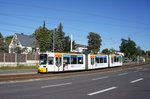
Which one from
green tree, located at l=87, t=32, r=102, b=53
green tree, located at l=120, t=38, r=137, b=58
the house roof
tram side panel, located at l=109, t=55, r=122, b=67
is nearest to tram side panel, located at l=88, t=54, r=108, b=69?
tram side panel, located at l=109, t=55, r=122, b=67

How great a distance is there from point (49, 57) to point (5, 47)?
38.2 meters

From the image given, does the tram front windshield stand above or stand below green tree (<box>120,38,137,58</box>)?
below

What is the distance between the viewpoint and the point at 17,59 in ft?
168

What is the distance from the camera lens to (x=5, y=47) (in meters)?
68.2

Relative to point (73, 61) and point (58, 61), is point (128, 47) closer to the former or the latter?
point (73, 61)

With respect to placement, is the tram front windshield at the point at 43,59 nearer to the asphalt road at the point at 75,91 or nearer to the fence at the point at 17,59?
the asphalt road at the point at 75,91

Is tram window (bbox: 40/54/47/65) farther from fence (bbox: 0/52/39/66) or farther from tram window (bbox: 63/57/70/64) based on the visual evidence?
fence (bbox: 0/52/39/66)

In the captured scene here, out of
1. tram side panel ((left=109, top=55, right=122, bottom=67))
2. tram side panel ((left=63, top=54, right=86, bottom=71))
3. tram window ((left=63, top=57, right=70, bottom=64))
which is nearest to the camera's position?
tram window ((left=63, top=57, right=70, bottom=64))

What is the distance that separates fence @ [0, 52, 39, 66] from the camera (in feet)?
157

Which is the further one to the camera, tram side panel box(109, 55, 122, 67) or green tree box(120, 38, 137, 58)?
green tree box(120, 38, 137, 58)

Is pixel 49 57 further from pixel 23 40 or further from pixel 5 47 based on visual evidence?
pixel 23 40

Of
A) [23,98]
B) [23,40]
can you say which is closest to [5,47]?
[23,40]

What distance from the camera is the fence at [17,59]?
47781mm

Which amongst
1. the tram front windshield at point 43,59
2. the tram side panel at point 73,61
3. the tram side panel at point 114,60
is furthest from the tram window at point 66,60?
the tram side panel at point 114,60
